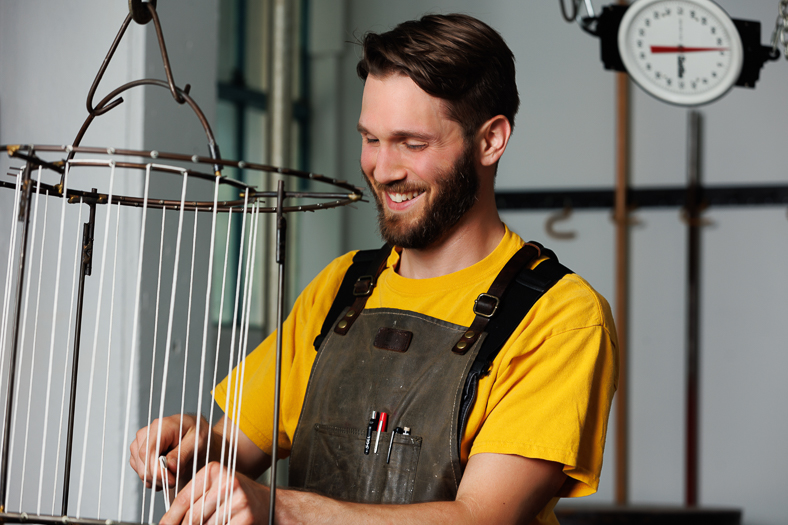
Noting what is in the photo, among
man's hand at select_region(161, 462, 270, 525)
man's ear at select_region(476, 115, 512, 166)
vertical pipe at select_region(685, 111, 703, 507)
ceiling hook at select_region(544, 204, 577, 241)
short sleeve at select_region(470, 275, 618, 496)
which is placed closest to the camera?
man's hand at select_region(161, 462, 270, 525)

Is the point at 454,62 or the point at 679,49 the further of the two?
the point at 679,49

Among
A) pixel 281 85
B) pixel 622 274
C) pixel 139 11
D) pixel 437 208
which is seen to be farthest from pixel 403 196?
pixel 622 274

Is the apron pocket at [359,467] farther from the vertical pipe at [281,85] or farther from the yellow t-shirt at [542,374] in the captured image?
the vertical pipe at [281,85]

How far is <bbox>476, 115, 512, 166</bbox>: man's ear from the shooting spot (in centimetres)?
121

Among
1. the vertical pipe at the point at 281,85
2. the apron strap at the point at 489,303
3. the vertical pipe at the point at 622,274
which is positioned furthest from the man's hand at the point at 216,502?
the vertical pipe at the point at 622,274

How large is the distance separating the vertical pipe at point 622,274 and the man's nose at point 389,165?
2562mm

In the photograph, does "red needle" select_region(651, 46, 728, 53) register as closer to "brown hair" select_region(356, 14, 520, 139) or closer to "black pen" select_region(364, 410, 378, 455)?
"brown hair" select_region(356, 14, 520, 139)

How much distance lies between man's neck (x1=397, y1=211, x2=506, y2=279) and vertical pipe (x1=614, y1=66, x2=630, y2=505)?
94.2 inches

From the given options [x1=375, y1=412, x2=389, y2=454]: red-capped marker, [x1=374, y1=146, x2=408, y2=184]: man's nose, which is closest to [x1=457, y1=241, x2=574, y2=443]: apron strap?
[x1=375, y1=412, x2=389, y2=454]: red-capped marker

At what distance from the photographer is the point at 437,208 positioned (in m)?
1.15

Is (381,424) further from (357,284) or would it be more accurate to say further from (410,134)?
(410,134)

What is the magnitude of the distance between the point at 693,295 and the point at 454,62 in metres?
2.65

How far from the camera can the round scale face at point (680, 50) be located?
206 cm

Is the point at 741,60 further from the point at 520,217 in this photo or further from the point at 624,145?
the point at 520,217
